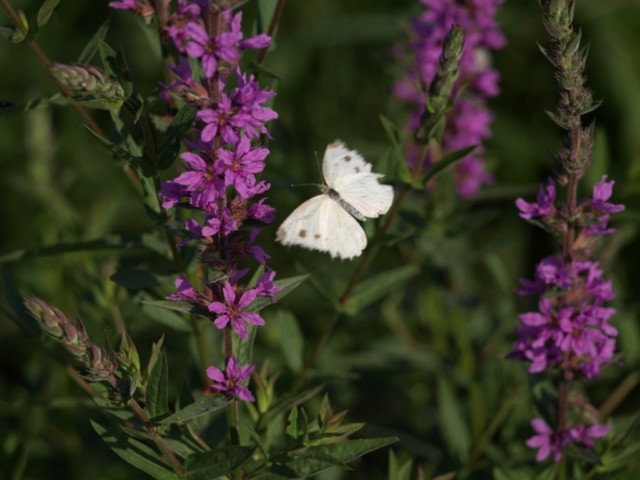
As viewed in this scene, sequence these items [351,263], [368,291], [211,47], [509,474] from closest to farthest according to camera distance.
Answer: [211,47] < [509,474] < [368,291] < [351,263]

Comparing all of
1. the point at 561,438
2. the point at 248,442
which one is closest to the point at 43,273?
the point at 248,442

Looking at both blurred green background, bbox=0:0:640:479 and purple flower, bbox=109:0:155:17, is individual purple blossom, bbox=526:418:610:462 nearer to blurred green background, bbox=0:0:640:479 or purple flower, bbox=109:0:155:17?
blurred green background, bbox=0:0:640:479

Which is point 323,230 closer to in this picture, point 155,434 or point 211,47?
point 211,47

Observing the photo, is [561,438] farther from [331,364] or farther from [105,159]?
[105,159]

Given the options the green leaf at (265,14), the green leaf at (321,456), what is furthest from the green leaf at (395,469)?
the green leaf at (265,14)

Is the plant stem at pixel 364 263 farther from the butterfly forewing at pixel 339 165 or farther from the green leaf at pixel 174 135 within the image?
the green leaf at pixel 174 135

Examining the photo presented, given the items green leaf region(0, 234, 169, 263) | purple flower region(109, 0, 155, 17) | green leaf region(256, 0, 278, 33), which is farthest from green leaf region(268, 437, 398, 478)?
green leaf region(256, 0, 278, 33)

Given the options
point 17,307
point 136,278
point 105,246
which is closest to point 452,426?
point 136,278
